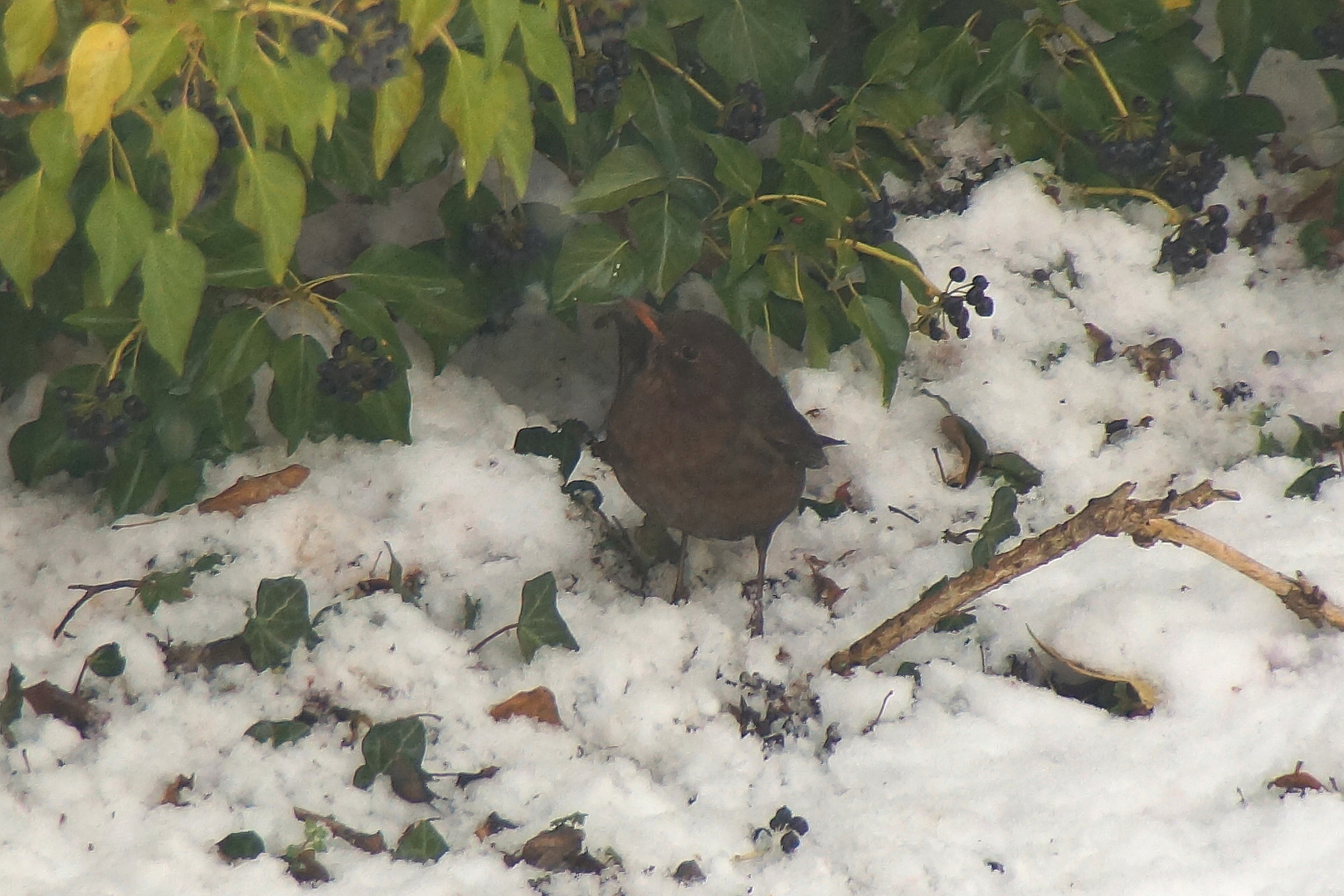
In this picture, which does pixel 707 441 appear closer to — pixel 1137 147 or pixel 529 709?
pixel 529 709

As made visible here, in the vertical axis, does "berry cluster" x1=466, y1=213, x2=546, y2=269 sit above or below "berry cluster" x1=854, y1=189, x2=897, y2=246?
below

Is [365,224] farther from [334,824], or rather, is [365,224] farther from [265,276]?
[334,824]

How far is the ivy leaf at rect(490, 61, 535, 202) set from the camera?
4.59 ft

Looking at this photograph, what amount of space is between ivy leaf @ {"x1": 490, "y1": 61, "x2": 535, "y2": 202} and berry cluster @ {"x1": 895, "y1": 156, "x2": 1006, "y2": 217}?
5.23 feet

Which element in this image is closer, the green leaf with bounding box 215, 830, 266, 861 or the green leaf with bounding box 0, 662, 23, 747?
the green leaf with bounding box 215, 830, 266, 861

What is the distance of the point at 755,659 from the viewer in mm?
2176

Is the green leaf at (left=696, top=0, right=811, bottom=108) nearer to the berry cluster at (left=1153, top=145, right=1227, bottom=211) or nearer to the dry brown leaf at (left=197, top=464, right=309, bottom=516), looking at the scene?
the berry cluster at (left=1153, top=145, right=1227, bottom=211)

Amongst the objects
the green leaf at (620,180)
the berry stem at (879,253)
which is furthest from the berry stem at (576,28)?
the berry stem at (879,253)

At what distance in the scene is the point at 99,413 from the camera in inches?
84.0

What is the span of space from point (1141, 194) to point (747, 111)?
941 millimetres

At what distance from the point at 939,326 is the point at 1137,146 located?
21.6 inches

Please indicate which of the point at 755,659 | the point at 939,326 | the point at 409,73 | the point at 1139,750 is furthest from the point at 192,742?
the point at 939,326

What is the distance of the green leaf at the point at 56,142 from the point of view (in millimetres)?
1435

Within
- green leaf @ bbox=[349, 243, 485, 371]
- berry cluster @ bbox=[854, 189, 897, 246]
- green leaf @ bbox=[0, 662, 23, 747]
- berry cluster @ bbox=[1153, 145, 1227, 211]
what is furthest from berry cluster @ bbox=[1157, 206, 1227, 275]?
green leaf @ bbox=[0, 662, 23, 747]
